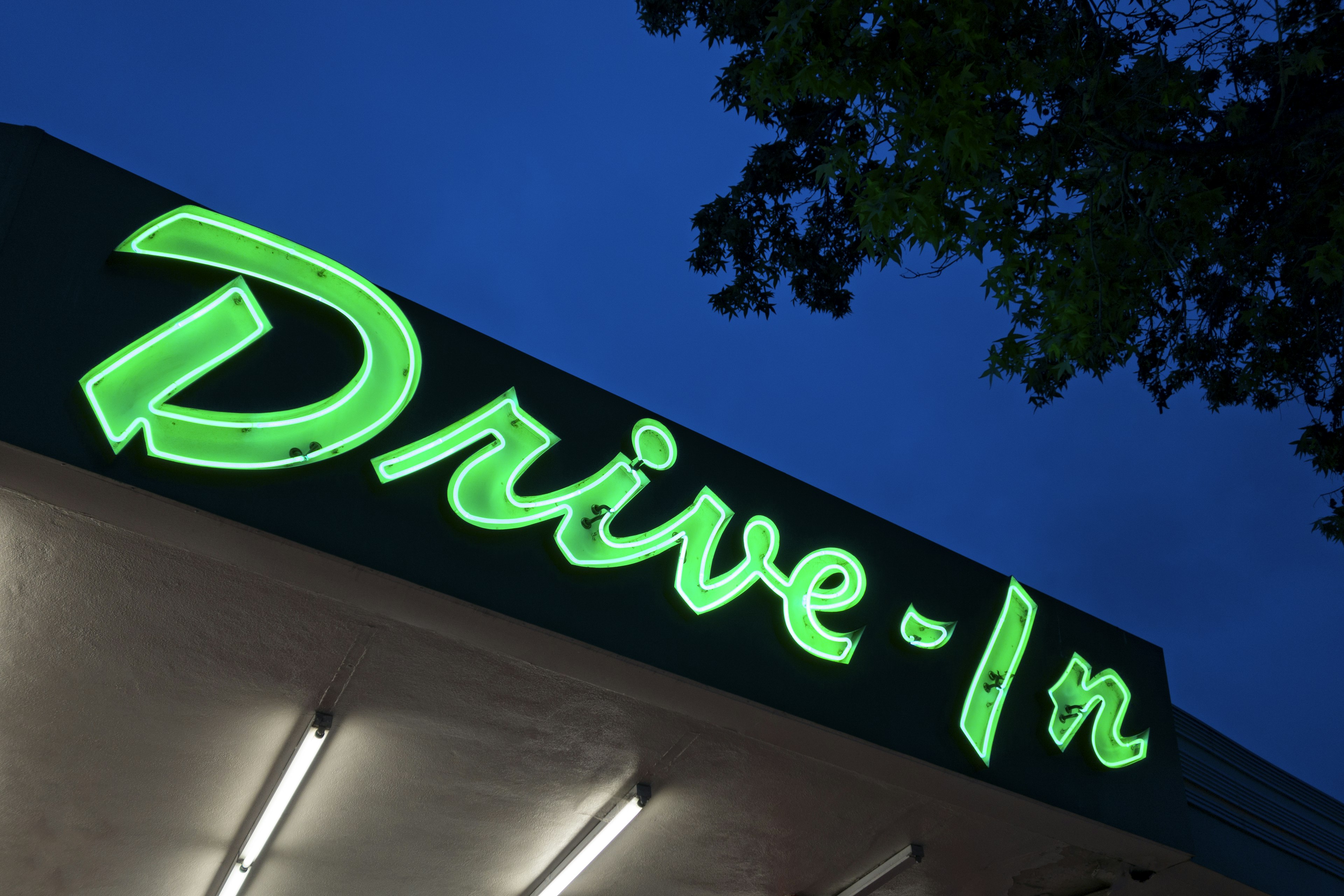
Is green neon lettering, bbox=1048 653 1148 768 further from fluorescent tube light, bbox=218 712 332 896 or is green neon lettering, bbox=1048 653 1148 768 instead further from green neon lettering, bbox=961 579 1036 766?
fluorescent tube light, bbox=218 712 332 896

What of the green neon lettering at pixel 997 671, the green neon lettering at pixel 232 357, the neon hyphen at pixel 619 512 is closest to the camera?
the green neon lettering at pixel 232 357

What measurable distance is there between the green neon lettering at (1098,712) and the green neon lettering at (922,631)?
90 cm

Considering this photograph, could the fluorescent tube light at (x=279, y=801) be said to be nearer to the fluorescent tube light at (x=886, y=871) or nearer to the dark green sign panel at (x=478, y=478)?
the dark green sign panel at (x=478, y=478)

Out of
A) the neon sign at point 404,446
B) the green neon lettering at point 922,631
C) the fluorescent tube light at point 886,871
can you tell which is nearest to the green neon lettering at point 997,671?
the neon sign at point 404,446

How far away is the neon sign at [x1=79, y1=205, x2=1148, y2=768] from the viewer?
161 inches

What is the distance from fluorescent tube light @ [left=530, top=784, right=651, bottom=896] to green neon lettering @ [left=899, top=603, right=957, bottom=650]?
68.2 inches

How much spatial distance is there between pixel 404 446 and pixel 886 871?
4.12 metres

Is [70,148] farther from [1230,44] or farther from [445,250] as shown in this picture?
[445,250]

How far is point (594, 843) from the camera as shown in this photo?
6125 mm

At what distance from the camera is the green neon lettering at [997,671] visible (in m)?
5.79

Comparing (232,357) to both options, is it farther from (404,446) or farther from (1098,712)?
(1098,712)

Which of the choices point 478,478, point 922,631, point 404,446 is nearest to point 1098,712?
point 922,631

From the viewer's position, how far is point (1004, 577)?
21.5 ft

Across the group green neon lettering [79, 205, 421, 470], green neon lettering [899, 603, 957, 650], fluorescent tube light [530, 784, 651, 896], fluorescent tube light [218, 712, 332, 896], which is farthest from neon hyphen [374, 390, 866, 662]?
fluorescent tube light [218, 712, 332, 896]
